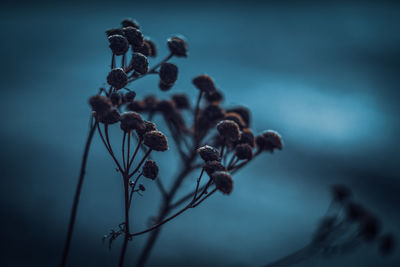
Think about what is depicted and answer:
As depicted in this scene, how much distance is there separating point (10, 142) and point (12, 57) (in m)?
1.03

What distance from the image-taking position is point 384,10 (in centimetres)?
267

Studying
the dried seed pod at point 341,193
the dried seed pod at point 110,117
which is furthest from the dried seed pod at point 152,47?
the dried seed pod at point 341,193

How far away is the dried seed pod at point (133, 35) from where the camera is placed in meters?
0.48

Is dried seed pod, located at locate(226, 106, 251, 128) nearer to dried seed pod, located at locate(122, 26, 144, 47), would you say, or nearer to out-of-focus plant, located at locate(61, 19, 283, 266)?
out-of-focus plant, located at locate(61, 19, 283, 266)

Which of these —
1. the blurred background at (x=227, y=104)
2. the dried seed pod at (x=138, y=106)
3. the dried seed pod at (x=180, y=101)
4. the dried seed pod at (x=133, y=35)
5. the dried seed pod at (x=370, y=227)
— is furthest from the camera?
the blurred background at (x=227, y=104)

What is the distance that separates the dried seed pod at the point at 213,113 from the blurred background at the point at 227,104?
80mm

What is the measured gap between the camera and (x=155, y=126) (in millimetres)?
456

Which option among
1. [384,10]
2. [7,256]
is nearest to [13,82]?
[7,256]

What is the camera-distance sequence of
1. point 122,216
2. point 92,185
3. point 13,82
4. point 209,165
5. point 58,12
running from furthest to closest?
point 58,12 < point 13,82 < point 92,185 < point 122,216 < point 209,165

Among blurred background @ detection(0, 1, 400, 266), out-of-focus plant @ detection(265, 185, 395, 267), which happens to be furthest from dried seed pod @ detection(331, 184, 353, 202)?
blurred background @ detection(0, 1, 400, 266)

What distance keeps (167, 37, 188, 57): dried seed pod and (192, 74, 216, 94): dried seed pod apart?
0.18 ft

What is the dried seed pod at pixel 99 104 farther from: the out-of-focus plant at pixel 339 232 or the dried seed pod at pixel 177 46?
the out-of-focus plant at pixel 339 232

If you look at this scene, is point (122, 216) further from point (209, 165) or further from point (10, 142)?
point (209, 165)

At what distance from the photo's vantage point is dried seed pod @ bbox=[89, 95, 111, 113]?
0.38 m
